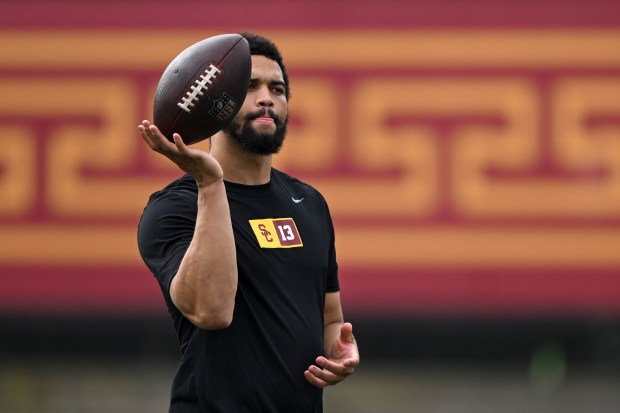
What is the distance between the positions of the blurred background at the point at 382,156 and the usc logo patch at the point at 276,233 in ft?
16.8

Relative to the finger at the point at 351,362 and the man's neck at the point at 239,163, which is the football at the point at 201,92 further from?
the finger at the point at 351,362

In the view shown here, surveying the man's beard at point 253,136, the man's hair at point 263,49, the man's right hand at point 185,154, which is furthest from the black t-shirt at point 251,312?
the man's hair at point 263,49

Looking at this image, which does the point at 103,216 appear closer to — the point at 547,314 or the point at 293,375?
the point at 547,314

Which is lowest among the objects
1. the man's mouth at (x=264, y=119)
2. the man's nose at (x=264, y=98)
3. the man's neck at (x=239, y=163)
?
the man's neck at (x=239, y=163)

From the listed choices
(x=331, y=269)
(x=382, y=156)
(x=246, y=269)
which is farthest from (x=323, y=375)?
(x=382, y=156)

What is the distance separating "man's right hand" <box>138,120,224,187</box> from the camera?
2518mm

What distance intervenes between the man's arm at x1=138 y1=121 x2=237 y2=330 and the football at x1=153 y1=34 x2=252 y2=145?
0.15m

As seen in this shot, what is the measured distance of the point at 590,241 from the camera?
820 cm

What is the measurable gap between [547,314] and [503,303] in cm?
38

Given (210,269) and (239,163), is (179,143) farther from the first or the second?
(239,163)

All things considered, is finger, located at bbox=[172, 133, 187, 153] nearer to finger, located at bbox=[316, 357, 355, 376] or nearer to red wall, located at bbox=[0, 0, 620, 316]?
finger, located at bbox=[316, 357, 355, 376]

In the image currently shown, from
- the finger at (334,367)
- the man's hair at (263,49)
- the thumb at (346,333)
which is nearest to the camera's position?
the finger at (334,367)

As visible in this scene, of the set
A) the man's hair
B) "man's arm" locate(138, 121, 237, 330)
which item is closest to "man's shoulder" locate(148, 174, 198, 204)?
"man's arm" locate(138, 121, 237, 330)

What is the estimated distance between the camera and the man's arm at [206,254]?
2555 millimetres
